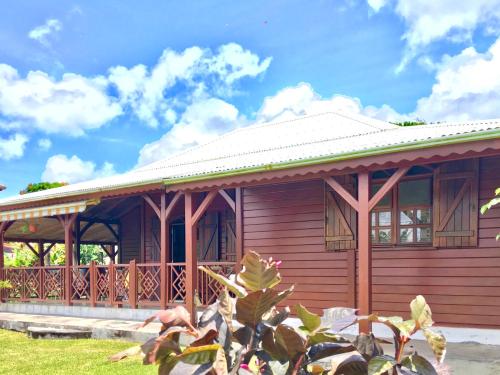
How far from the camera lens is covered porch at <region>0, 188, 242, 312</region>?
898 cm

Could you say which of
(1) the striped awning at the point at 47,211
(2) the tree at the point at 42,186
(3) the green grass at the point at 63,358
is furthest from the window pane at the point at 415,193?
(2) the tree at the point at 42,186

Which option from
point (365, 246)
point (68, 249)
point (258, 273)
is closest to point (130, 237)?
point (68, 249)

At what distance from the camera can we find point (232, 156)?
1102 cm

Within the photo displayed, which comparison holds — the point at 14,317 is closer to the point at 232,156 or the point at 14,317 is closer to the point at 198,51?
the point at 232,156

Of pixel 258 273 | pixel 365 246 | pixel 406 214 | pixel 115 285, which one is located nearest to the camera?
pixel 258 273

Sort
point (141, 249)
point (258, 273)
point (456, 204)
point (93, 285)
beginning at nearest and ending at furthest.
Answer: point (258, 273) → point (456, 204) → point (93, 285) → point (141, 249)

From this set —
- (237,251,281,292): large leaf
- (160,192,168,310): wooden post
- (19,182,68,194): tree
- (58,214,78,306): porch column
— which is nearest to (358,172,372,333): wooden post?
(160,192,168,310): wooden post

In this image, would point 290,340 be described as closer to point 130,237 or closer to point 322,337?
point 322,337

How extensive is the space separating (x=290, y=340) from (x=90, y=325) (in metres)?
8.29

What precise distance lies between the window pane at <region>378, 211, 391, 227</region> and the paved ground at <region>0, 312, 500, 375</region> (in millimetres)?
1976

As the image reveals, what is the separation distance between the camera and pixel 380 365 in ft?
4.89

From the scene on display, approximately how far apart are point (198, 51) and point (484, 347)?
1658 inches

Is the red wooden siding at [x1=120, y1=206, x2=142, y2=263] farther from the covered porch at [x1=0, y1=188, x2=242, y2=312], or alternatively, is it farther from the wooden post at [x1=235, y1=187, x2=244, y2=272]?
the wooden post at [x1=235, y1=187, x2=244, y2=272]

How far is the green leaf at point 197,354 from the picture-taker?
141 centimetres
